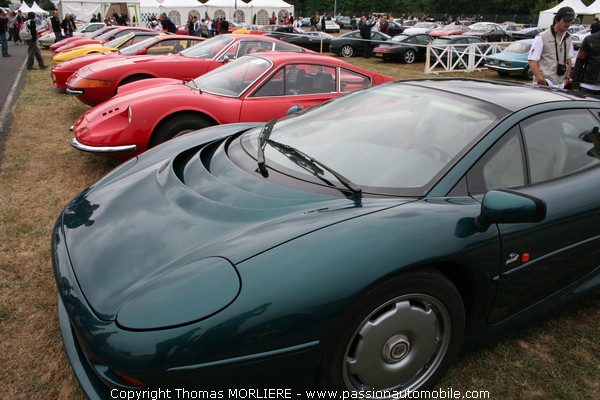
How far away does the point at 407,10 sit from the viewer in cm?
7419

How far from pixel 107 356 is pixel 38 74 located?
13865 millimetres

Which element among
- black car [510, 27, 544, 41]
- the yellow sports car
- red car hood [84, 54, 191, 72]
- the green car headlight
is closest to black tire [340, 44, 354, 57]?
the yellow sports car

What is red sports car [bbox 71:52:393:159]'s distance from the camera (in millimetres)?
4434

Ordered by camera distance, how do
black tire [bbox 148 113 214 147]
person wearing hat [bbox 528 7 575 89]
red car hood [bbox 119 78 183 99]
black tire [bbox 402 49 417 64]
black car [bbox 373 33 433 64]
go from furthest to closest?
black tire [bbox 402 49 417 64]
black car [bbox 373 33 433 64]
person wearing hat [bbox 528 7 575 89]
red car hood [bbox 119 78 183 99]
black tire [bbox 148 113 214 147]

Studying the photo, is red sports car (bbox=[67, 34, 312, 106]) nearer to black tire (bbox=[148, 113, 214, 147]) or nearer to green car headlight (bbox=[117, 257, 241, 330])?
black tire (bbox=[148, 113, 214, 147])

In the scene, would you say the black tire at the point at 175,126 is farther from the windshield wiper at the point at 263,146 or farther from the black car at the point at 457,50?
the black car at the point at 457,50

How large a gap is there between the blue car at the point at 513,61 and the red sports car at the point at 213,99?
10.1m

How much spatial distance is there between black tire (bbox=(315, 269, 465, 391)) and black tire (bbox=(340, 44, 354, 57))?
1840cm

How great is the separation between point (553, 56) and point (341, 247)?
507 cm

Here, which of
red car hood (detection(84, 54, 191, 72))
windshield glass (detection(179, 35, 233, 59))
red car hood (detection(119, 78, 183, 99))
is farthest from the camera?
windshield glass (detection(179, 35, 233, 59))

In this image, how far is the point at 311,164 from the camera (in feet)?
7.30

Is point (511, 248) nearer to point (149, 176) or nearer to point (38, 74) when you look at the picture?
point (149, 176)

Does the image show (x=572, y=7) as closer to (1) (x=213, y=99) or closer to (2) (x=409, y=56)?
(2) (x=409, y=56)

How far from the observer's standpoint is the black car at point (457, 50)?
14844 mm
